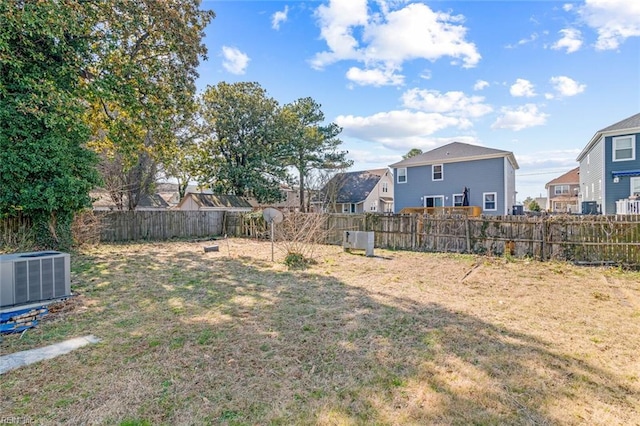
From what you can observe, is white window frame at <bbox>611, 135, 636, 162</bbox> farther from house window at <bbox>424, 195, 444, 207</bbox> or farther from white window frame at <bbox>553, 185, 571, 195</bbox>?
white window frame at <bbox>553, 185, 571, 195</bbox>

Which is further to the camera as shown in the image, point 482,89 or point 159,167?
point 159,167

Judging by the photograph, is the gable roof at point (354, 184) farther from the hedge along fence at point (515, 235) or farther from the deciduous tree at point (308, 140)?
the hedge along fence at point (515, 235)

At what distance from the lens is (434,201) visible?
67.7 ft

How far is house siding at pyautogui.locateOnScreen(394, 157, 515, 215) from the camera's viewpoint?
1831cm

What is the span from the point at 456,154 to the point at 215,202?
54.9 ft

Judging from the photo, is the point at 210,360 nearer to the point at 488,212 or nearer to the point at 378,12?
the point at 378,12

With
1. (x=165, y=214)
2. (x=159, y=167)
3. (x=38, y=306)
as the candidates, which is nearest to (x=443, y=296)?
(x=38, y=306)

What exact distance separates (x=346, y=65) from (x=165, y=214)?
10933 mm

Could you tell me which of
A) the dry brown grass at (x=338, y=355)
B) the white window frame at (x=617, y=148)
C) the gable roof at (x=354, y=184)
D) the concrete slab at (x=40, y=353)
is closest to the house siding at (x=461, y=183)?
the white window frame at (x=617, y=148)

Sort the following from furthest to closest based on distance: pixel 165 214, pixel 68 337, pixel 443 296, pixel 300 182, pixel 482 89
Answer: pixel 300 182, pixel 165 214, pixel 482 89, pixel 443 296, pixel 68 337

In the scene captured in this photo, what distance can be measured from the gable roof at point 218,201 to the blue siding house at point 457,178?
11.6 meters

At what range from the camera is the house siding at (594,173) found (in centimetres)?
1612

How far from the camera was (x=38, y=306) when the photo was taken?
13.9 feet

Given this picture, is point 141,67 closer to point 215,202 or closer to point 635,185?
point 215,202
